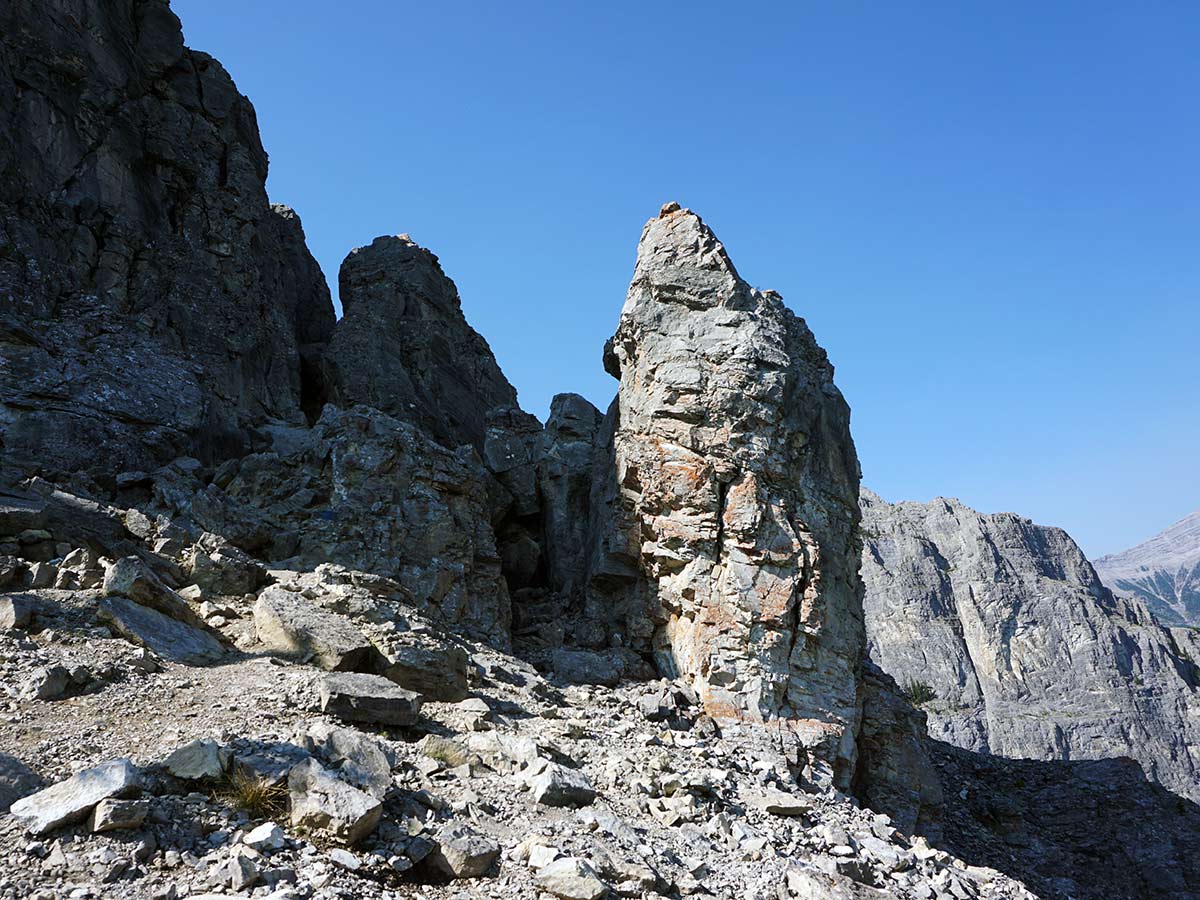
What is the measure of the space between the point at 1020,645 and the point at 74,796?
10609 cm

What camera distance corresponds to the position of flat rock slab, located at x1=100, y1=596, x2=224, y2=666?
1566 cm

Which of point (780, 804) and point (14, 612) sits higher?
point (14, 612)

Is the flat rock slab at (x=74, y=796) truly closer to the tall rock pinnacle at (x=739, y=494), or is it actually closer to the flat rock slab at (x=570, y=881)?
the flat rock slab at (x=570, y=881)

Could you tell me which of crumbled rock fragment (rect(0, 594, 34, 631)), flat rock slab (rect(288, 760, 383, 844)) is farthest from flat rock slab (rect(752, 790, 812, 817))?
crumbled rock fragment (rect(0, 594, 34, 631))

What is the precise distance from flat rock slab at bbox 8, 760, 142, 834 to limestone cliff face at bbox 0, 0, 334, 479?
16075 millimetres

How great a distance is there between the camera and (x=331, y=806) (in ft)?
34.7

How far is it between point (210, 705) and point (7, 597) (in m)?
4.73

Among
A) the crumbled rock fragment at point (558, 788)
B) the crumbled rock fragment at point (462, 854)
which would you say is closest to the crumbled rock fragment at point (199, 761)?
the crumbled rock fragment at point (462, 854)

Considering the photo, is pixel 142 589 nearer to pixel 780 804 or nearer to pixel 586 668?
pixel 586 668

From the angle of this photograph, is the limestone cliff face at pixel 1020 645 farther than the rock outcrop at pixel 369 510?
Yes

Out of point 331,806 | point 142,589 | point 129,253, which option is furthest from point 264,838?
point 129,253

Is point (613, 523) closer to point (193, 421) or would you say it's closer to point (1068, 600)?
point (193, 421)

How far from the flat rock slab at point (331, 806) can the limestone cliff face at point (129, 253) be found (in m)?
16.5

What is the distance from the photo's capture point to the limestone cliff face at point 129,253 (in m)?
26.0
